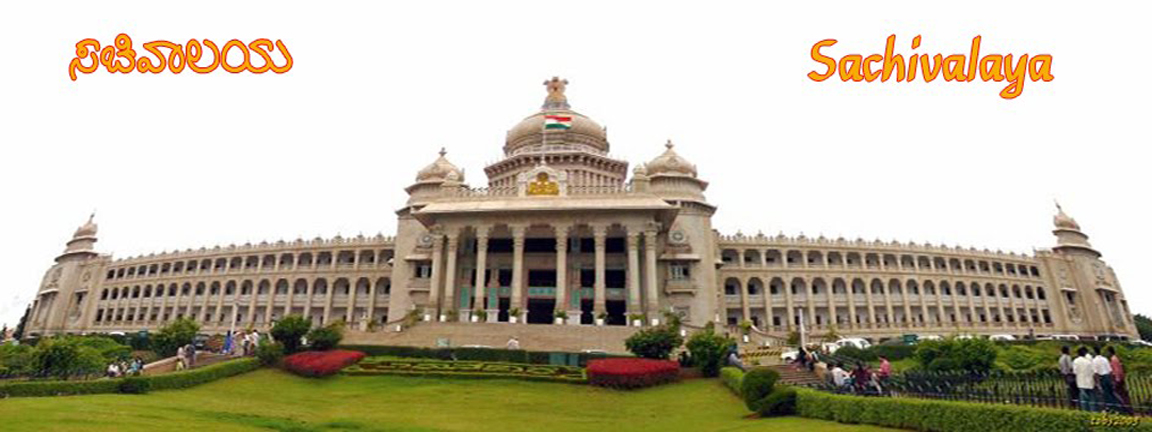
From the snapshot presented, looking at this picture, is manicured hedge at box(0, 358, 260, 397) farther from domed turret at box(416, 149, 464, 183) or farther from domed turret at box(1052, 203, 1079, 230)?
domed turret at box(1052, 203, 1079, 230)

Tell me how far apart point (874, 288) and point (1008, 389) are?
5200 cm

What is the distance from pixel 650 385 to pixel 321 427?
12296 millimetres

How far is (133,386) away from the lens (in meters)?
19.8

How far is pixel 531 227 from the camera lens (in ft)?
139

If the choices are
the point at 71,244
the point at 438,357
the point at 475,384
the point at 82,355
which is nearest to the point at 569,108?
the point at 438,357

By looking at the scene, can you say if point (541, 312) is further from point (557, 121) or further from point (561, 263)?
point (557, 121)

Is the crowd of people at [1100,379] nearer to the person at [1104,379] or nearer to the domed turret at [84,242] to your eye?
the person at [1104,379]

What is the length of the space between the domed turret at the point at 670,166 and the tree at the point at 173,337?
114 ft

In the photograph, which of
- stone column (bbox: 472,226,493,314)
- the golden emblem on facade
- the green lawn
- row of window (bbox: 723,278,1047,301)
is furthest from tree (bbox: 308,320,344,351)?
row of window (bbox: 723,278,1047,301)

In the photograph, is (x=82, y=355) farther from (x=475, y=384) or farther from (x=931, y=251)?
(x=931, y=251)

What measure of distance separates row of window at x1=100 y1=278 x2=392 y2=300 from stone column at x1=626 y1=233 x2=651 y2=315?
3016 centimetres

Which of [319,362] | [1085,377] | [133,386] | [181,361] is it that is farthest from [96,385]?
[1085,377]

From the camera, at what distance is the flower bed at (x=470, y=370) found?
24250 mm

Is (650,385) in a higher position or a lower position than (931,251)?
lower
